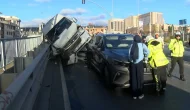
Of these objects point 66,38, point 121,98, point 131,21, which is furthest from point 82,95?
point 131,21

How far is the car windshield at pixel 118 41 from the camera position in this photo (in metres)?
10.8

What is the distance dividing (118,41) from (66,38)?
5.38 meters

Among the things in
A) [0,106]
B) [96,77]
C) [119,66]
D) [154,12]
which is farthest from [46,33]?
[154,12]

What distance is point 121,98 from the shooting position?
795 cm

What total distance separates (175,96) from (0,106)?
5969 mm

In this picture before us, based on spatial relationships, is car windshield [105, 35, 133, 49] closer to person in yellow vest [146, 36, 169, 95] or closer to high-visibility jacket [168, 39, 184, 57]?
high-visibility jacket [168, 39, 184, 57]

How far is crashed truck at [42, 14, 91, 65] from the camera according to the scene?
1606 cm

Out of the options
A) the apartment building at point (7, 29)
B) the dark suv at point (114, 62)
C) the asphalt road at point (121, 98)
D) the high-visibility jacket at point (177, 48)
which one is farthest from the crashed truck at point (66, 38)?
the high-visibility jacket at point (177, 48)

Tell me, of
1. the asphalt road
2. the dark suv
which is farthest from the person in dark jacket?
the dark suv

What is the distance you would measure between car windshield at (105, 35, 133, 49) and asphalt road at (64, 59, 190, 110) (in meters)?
1.32

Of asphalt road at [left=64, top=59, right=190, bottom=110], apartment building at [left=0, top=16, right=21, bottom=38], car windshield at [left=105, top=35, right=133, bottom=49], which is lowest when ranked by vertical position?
asphalt road at [left=64, top=59, right=190, bottom=110]

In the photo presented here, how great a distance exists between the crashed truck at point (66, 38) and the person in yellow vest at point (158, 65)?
26.7ft

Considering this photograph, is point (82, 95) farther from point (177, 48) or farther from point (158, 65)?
point (177, 48)

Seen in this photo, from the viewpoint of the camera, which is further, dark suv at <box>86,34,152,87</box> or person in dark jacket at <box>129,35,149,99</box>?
dark suv at <box>86,34,152,87</box>
